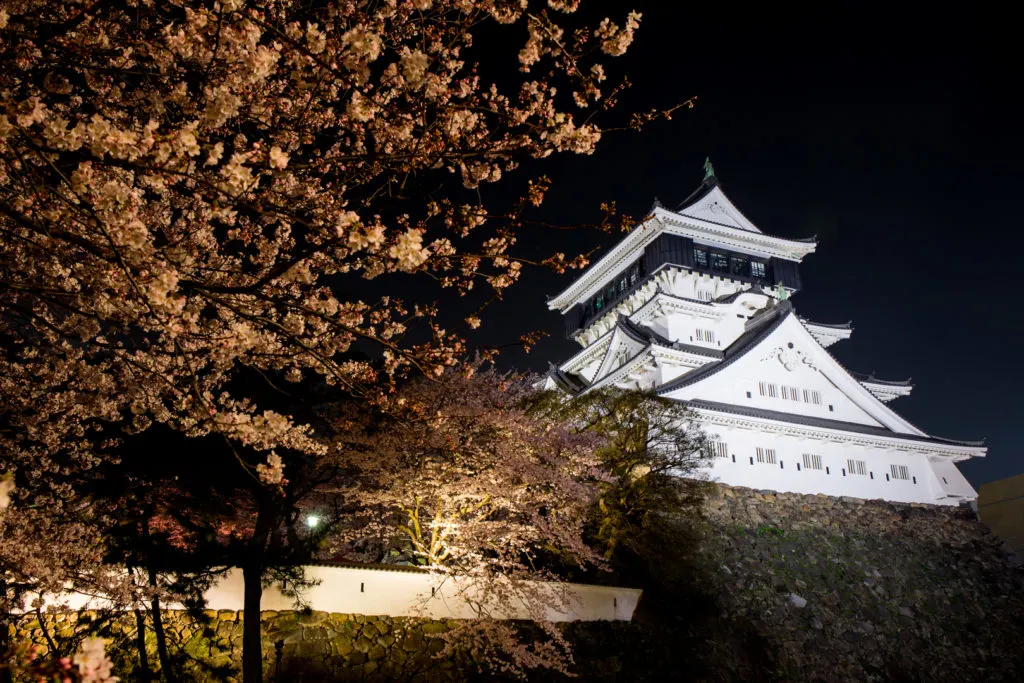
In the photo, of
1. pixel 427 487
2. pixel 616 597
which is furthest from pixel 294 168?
pixel 616 597

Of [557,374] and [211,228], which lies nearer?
[211,228]

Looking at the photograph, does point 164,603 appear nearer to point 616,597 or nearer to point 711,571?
point 616,597

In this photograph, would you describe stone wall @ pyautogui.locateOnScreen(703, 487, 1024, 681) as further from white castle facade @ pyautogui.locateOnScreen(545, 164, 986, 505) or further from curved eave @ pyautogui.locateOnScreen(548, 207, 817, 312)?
curved eave @ pyautogui.locateOnScreen(548, 207, 817, 312)

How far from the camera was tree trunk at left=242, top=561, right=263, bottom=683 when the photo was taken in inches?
362

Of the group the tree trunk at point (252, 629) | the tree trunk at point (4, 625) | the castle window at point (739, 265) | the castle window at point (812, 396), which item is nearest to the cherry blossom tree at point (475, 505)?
the tree trunk at point (252, 629)

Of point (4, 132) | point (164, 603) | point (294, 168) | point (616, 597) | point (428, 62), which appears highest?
point (428, 62)

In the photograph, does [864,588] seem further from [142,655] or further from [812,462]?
[142,655]

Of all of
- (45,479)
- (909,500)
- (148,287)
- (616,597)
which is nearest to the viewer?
(148,287)

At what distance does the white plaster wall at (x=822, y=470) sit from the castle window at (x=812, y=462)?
14cm

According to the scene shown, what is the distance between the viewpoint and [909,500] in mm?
24031

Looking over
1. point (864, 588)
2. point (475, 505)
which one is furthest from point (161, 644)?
point (864, 588)

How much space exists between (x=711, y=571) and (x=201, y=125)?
1601 cm

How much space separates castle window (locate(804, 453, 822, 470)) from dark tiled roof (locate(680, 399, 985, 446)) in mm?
1135

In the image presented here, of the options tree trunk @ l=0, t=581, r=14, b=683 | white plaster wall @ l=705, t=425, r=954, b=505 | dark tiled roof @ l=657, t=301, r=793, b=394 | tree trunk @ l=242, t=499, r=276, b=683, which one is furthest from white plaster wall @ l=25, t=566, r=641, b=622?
dark tiled roof @ l=657, t=301, r=793, b=394
